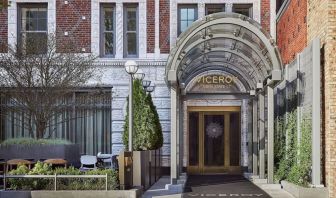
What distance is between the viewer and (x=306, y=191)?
15.4 m

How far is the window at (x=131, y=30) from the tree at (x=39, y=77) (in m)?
2.77

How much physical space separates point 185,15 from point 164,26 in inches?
38.1

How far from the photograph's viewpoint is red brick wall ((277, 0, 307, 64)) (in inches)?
766

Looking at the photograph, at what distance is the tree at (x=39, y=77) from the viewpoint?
21656 millimetres

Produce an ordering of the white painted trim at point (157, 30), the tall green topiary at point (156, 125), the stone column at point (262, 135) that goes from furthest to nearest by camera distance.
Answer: the white painted trim at point (157, 30) → the tall green topiary at point (156, 125) → the stone column at point (262, 135)

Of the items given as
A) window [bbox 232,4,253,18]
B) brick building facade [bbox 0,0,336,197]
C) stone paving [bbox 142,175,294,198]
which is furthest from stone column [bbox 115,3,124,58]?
stone paving [bbox 142,175,294,198]

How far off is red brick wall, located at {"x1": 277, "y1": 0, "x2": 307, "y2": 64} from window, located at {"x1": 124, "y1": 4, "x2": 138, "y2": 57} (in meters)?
5.27

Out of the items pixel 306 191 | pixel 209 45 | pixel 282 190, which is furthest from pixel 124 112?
pixel 306 191

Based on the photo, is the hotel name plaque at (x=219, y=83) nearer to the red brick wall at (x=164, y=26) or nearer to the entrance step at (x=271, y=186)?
the red brick wall at (x=164, y=26)

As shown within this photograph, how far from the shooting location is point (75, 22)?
2522 centimetres

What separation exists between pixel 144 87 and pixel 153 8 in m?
3.96

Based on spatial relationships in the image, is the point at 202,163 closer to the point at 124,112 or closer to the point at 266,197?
the point at 124,112

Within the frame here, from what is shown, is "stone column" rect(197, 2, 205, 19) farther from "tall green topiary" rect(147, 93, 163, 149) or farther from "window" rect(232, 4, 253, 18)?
"tall green topiary" rect(147, 93, 163, 149)

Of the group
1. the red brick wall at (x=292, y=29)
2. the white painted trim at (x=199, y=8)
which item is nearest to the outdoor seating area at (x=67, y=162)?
the white painted trim at (x=199, y=8)
